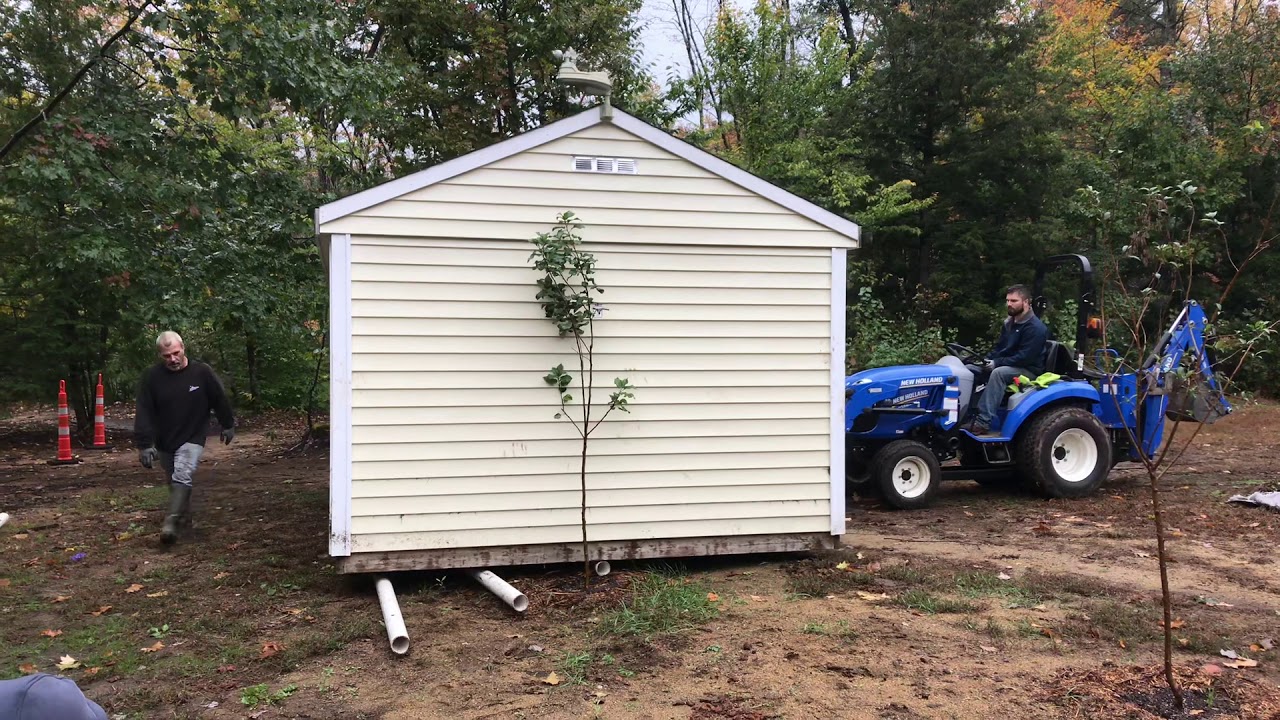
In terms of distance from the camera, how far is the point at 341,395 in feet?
16.8

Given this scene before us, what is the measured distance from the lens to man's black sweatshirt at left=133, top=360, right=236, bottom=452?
6508mm

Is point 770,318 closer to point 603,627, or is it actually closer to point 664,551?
point 664,551

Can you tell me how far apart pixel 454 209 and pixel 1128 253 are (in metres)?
3.75

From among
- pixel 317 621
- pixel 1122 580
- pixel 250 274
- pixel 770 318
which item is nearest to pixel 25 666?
pixel 317 621

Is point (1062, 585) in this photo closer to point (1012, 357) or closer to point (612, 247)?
point (1012, 357)

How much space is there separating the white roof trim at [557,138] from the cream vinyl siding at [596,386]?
89mm

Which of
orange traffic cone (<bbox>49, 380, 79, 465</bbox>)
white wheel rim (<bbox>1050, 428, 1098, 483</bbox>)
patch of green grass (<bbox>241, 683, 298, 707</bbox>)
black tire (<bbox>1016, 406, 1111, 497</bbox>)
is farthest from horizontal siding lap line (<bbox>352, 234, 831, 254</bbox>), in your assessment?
orange traffic cone (<bbox>49, 380, 79, 465</bbox>)

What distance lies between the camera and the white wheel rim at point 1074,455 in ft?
26.3

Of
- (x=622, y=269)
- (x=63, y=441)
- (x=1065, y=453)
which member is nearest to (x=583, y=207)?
(x=622, y=269)

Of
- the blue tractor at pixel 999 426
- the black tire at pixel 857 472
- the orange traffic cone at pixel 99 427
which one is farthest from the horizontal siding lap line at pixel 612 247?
the orange traffic cone at pixel 99 427

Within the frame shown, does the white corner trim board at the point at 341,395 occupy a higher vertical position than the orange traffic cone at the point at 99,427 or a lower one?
higher

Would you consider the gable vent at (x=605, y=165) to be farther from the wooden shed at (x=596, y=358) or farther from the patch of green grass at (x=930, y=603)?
the patch of green grass at (x=930, y=603)

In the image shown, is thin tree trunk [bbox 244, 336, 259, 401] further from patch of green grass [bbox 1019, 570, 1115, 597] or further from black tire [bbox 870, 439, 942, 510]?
patch of green grass [bbox 1019, 570, 1115, 597]

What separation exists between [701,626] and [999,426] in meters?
4.65
